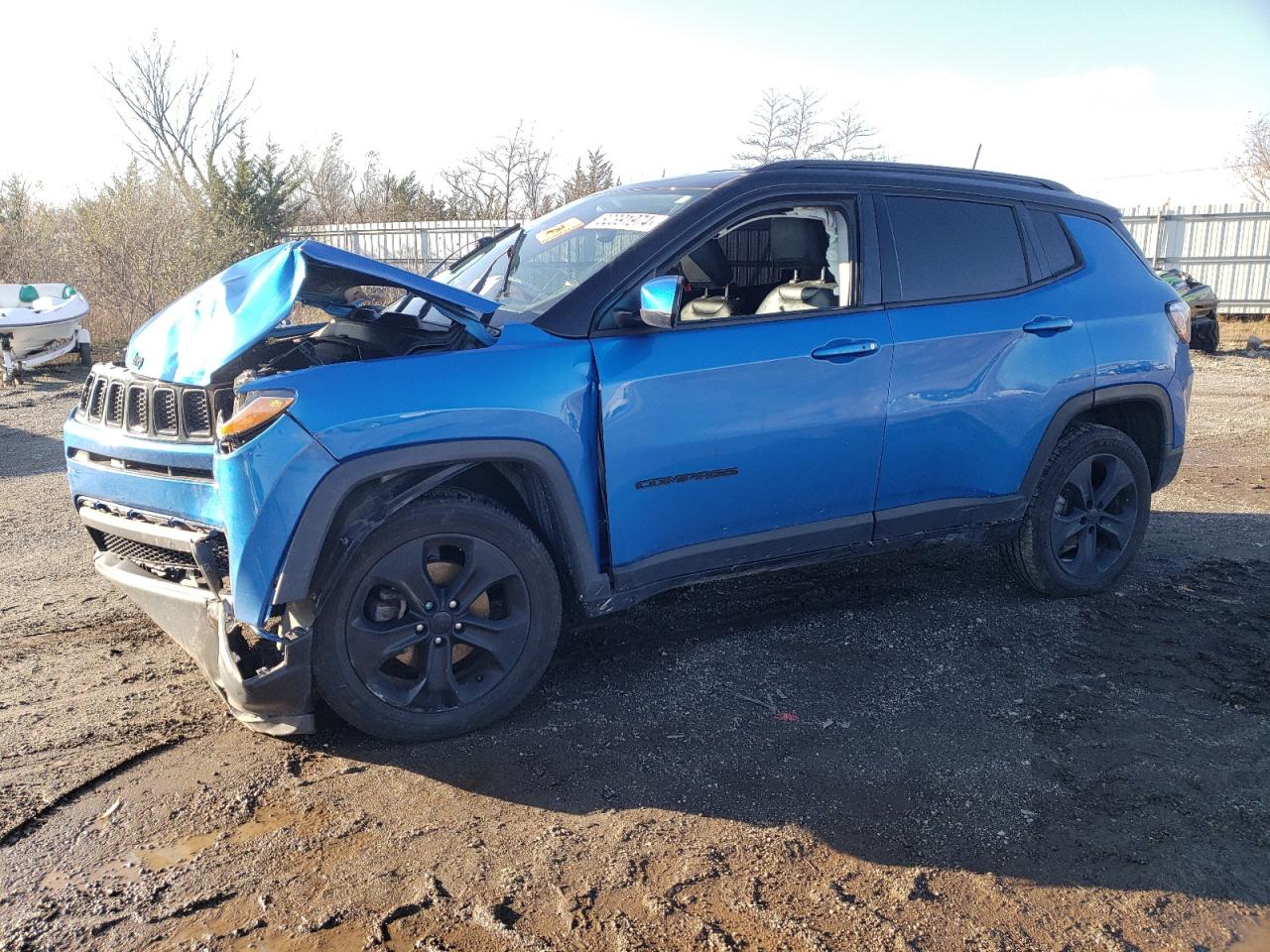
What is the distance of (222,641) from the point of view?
3221 millimetres

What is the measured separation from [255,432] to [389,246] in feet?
64.9

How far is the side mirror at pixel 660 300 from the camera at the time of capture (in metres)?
3.55

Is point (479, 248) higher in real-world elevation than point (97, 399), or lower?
higher

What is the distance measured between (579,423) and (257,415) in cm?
109

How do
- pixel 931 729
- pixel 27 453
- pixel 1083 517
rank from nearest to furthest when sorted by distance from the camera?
1. pixel 931 729
2. pixel 1083 517
3. pixel 27 453

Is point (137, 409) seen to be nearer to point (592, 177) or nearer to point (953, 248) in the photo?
point (953, 248)

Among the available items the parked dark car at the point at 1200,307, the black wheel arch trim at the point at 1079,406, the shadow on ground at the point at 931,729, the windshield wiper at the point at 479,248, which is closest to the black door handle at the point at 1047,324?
the black wheel arch trim at the point at 1079,406

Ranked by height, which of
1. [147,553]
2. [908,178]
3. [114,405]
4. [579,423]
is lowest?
[147,553]

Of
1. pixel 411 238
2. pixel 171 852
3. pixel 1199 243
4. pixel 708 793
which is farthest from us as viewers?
pixel 1199 243

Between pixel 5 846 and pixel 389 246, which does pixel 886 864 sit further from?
pixel 389 246

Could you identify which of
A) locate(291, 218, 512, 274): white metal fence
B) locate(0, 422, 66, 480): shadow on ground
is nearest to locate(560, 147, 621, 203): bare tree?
locate(291, 218, 512, 274): white metal fence

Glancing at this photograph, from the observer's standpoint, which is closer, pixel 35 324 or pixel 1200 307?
pixel 35 324

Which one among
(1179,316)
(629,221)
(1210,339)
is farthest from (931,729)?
(1210,339)

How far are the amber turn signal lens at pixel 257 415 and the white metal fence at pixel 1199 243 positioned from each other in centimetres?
1872
